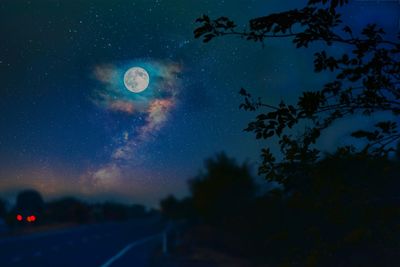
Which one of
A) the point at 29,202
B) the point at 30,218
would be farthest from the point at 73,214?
the point at 30,218

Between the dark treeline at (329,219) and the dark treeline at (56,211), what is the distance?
29668mm

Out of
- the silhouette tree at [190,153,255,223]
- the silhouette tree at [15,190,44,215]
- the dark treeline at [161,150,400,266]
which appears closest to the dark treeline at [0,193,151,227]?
the silhouette tree at [15,190,44,215]

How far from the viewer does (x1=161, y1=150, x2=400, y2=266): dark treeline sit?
8.11 meters

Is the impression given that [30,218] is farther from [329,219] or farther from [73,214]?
[73,214]

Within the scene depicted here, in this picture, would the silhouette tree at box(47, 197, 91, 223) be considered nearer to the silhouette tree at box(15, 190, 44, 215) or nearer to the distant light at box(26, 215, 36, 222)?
the silhouette tree at box(15, 190, 44, 215)

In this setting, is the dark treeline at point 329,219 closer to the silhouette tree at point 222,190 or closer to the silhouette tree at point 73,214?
the silhouette tree at point 222,190

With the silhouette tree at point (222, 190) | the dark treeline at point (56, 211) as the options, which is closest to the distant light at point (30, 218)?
the dark treeline at point (56, 211)

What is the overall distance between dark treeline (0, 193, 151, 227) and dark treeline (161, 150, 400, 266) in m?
29.7

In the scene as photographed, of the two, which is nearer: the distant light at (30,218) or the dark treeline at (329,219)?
the dark treeline at (329,219)

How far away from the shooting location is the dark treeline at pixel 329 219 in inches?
319

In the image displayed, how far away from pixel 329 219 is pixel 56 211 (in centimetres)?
9372

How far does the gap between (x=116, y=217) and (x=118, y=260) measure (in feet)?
310

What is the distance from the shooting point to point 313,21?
19.5 ft

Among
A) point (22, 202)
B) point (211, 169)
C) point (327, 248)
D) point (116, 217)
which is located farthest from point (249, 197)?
point (116, 217)
